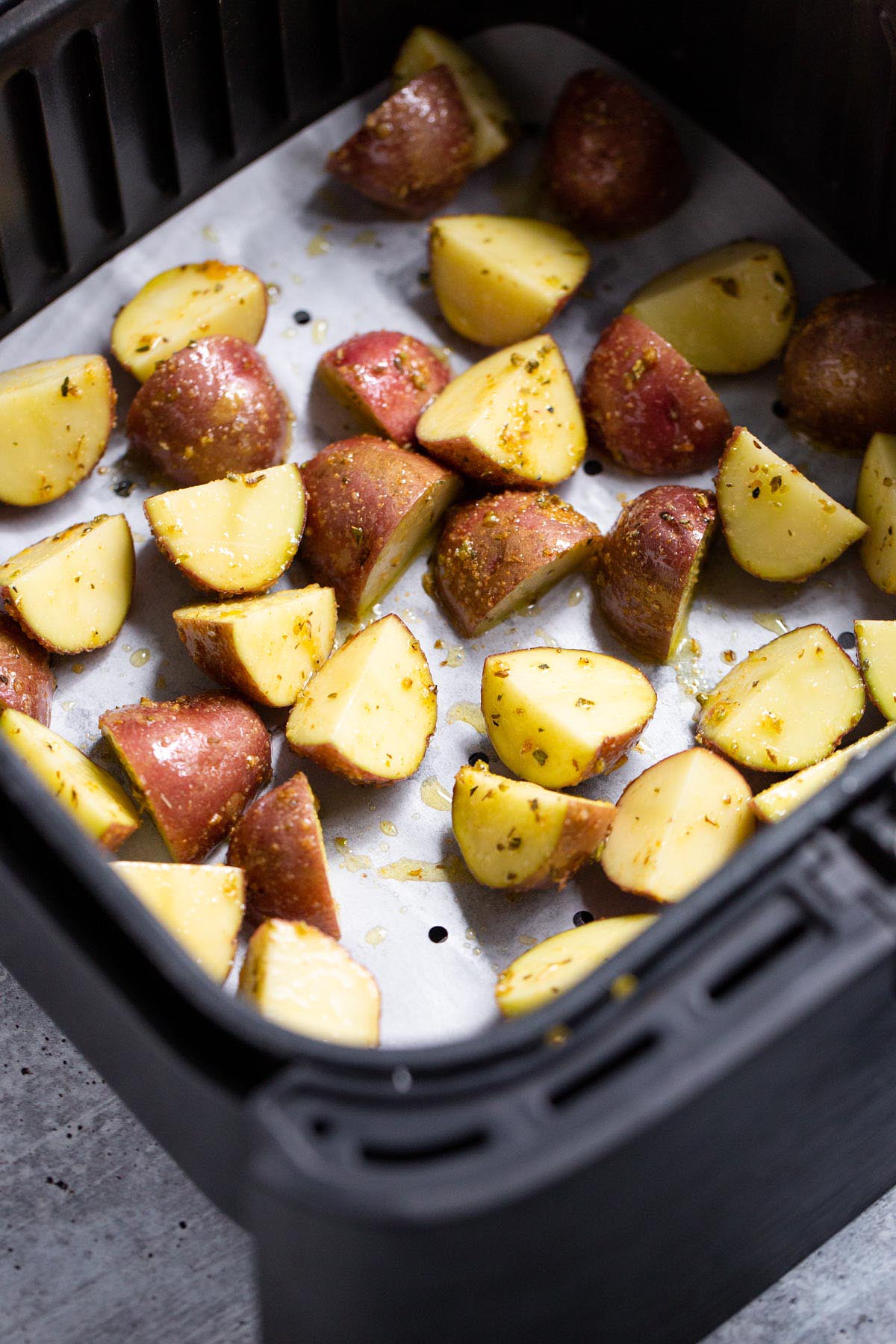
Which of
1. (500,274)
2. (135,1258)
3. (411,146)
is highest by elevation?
(411,146)

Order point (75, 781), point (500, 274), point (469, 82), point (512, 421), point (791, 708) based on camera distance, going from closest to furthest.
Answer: point (75, 781) → point (791, 708) → point (512, 421) → point (500, 274) → point (469, 82)

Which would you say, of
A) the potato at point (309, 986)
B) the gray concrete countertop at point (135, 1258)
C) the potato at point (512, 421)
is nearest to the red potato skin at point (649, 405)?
the potato at point (512, 421)

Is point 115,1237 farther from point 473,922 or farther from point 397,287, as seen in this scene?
point 397,287

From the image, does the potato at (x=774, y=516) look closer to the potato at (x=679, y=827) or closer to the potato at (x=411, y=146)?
the potato at (x=679, y=827)

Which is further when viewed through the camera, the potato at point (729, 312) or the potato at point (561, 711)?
the potato at point (729, 312)

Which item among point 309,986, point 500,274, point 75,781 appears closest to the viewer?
point 309,986

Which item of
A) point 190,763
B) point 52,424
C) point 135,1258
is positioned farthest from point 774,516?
point 135,1258

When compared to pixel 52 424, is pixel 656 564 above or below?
below

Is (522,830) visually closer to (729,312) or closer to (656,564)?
(656,564)
